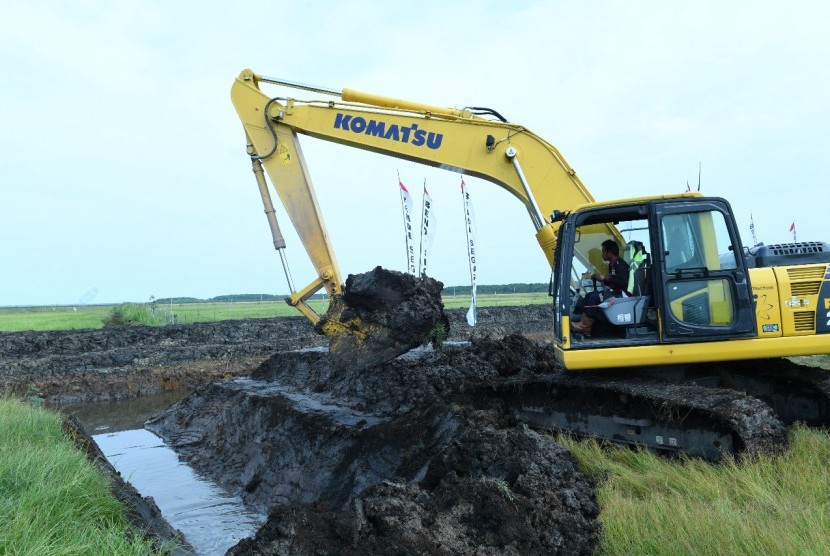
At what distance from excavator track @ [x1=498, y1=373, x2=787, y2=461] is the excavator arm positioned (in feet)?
4.89

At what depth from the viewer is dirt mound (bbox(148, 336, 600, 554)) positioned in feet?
13.5

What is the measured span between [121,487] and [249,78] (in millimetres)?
5081

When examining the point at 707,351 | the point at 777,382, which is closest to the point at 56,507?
the point at 707,351

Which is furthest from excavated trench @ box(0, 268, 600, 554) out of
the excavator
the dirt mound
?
the excavator

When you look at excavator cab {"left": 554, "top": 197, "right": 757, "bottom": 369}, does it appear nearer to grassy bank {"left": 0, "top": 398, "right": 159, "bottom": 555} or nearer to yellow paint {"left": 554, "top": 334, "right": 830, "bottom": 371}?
yellow paint {"left": 554, "top": 334, "right": 830, "bottom": 371}

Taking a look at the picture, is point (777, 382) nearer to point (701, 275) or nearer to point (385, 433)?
point (701, 275)

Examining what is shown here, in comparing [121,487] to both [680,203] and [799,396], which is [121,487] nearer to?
[680,203]

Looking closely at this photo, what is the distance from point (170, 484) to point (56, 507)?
153 inches

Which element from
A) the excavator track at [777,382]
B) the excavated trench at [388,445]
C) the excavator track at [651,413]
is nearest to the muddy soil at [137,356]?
the excavated trench at [388,445]

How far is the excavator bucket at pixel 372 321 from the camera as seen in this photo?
812 cm

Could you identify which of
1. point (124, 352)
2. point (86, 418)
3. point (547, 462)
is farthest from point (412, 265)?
point (547, 462)

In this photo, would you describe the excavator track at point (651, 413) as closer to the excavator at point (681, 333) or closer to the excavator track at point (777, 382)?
the excavator at point (681, 333)

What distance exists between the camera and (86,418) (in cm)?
1270

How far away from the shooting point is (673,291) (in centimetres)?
597
